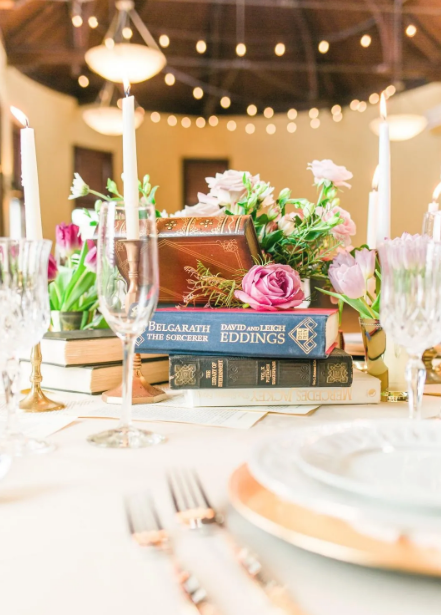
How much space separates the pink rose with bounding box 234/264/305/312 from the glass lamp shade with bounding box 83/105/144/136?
5.25 m

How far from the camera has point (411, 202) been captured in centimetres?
581

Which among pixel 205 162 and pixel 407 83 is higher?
pixel 407 83

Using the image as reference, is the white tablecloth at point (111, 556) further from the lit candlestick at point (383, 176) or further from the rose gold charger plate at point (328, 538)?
the lit candlestick at point (383, 176)

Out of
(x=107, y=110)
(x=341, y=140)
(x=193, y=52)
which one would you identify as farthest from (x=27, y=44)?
(x=341, y=140)

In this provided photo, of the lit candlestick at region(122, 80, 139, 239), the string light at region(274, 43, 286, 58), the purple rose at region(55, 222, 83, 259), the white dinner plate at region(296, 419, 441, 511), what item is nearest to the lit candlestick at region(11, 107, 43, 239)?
the lit candlestick at region(122, 80, 139, 239)

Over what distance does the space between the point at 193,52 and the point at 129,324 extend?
17.9 feet

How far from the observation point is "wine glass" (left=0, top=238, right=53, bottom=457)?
620mm

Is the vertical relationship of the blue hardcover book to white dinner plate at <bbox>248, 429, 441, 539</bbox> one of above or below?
above

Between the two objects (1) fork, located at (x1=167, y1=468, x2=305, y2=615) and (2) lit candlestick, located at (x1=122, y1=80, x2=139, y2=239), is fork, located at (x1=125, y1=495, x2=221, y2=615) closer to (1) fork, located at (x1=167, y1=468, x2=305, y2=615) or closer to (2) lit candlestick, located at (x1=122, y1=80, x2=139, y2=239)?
(1) fork, located at (x1=167, y1=468, x2=305, y2=615)

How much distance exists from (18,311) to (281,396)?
1.22 feet

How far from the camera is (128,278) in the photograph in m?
0.63

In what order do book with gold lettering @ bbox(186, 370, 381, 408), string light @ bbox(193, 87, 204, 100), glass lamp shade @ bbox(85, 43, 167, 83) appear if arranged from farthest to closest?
1. string light @ bbox(193, 87, 204, 100)
2. glass lamp shade @ bbox(85, 43, 167, 83)
3. book with gold lettering @ bbox(186, 370, 381, 408)

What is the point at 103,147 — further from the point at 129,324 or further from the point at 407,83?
the point at 129,324

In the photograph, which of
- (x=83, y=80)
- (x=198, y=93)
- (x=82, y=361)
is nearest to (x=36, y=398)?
(x=82, y=361)
